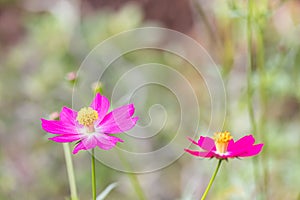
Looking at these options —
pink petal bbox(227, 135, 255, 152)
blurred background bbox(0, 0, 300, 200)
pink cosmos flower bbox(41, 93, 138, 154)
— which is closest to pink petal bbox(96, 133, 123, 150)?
pink cosmos flower bbox(41, 93, 138, 154)

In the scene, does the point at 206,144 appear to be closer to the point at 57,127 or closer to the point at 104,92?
the point at 57,127

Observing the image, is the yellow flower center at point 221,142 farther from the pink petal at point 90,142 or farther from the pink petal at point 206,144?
the pink petal at point 90,142

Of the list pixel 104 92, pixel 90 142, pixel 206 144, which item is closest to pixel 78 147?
pixel 90 142

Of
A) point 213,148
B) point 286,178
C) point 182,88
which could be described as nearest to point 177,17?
point 182,88

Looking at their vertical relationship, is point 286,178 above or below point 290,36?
below

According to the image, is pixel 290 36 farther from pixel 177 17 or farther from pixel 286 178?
pixel 177 17

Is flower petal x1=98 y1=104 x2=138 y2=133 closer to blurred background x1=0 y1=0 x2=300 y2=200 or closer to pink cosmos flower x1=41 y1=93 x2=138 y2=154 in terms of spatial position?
pink cosmos flower x1=41 y1=93 x2=138 y2=154
